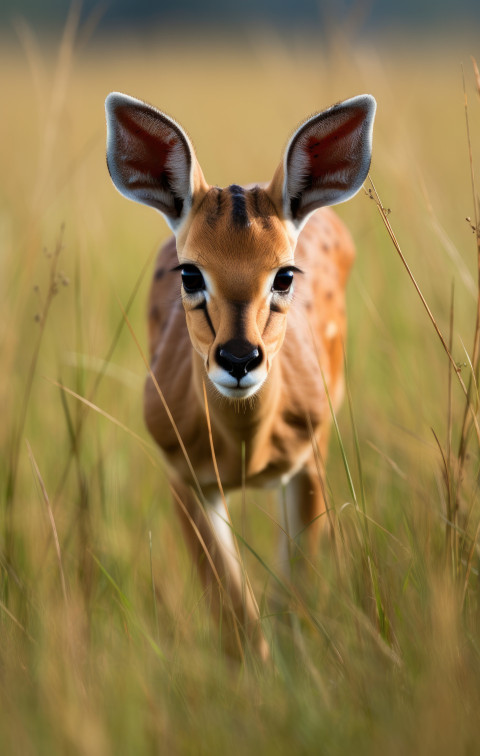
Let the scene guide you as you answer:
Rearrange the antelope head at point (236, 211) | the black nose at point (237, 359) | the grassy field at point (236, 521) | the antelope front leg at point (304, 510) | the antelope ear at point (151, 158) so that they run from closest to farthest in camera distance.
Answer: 1. the grassy field at point (236, 521)
2. the black nose at point (237, 359)
3. the antelope head at point (236, 211)
4. the antelope ear at point (151, 158)
5. the antelope front leg at point (304, 510)

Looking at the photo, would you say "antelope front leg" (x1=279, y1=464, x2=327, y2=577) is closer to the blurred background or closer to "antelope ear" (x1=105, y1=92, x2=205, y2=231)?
"antelope ear" (x1=105, y1=92, x2=205, y2=231)

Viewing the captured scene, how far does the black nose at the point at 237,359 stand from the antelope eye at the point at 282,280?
1.27ft

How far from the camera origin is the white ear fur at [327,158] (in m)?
3.34

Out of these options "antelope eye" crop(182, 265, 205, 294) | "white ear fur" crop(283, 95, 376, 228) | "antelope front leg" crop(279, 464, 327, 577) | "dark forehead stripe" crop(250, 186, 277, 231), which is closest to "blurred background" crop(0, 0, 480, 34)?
"antelope front leg" crop(279, 464, 327, 577)

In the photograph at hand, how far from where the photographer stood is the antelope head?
3029mm

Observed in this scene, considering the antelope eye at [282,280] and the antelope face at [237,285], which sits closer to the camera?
the antelope face at [237,285]

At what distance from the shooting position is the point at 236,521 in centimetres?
500

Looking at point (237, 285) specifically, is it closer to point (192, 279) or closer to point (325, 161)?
point (192, 279)

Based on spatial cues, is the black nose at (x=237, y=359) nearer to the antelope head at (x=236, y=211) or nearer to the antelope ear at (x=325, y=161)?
the antelope head at (x=236, y=211)

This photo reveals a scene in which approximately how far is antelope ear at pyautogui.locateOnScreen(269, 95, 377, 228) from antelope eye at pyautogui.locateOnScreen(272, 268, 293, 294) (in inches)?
12.6

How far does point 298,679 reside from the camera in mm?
2725

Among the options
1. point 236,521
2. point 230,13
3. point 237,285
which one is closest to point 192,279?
point 237,285

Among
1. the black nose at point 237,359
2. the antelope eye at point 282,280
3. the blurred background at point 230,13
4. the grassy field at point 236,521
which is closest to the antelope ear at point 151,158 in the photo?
the grassy field at point 236,521

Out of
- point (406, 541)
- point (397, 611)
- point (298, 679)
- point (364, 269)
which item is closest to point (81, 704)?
point (298, 679)
